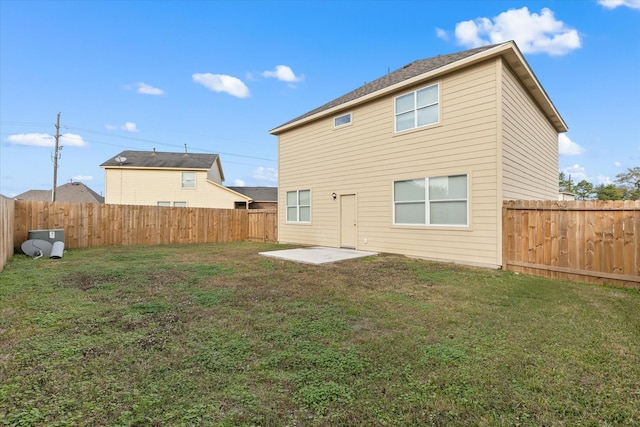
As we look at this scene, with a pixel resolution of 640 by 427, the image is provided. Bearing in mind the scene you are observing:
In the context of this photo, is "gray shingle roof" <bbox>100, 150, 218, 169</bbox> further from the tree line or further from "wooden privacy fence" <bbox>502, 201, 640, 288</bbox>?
the tree line

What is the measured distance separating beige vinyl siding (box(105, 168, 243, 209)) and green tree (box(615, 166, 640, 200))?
31.6 meters

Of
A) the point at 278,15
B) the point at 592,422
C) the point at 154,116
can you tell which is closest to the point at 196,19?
the point at 278,15

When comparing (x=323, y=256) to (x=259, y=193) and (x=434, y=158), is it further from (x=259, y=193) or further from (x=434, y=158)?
(x=259, y=193)

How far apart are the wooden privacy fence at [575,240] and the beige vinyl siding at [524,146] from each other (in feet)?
2.90

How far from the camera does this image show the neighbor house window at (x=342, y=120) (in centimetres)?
1017

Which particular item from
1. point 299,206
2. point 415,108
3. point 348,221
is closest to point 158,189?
point 299,206

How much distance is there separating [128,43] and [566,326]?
17.3 meters

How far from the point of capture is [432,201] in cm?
788

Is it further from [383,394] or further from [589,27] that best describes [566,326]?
[589,27]

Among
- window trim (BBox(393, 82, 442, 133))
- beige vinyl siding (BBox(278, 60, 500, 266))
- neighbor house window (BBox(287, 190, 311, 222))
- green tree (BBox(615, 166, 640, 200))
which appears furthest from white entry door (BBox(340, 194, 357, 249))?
green tree (BBox(615, 166, 640, 200))

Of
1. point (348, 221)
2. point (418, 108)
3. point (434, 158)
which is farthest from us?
point (348, 221)

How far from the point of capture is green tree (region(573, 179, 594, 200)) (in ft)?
91.9

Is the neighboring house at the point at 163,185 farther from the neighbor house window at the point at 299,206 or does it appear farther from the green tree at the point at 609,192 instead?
the green tree at the point at 609,192

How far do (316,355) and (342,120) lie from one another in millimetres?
9124
